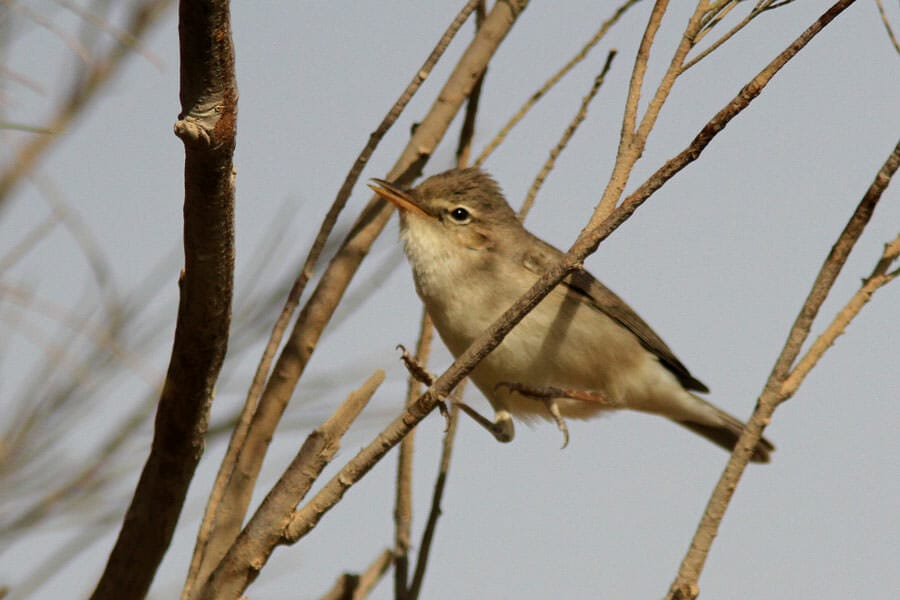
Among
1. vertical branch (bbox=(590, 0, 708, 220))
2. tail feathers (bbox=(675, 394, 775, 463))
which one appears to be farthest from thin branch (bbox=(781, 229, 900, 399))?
tail feathers (bbox=(675, 394, 775, 463))

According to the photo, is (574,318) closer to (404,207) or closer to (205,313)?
(404,207)

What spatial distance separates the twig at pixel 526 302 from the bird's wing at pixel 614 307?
2415 mm

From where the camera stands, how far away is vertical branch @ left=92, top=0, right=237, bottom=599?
5.56 ft

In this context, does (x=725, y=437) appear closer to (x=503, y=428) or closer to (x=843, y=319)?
(x=503, y=428)

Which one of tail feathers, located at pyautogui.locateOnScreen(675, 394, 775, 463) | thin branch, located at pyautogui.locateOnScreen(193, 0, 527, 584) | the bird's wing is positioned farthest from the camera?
tail feathers, located at pyautogui.locateOnScreen(675, 394, 775, 463)

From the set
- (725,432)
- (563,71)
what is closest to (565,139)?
(563,71)

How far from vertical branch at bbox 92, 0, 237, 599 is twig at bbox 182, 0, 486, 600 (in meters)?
0.13

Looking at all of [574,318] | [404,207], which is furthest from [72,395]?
[574,318]

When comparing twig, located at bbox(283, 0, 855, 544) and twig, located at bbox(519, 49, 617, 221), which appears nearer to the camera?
twig, located at bbox(283, 0, 855, 544)

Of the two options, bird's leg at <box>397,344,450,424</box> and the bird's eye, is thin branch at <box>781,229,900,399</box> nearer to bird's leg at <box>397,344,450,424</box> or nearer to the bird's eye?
bird's leg at <box>397,344,450,424</box>

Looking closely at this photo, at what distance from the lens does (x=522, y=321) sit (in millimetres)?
4145

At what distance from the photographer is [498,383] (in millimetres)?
4098

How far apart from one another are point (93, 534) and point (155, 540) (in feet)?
0.42

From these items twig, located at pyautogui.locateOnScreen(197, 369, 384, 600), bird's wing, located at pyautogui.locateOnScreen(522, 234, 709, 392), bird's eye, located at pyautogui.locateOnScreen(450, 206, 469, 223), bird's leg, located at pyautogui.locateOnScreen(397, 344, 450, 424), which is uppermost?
bird's wing, located at pyautogui.locateOnScreen(522, 234, 709, 392)
